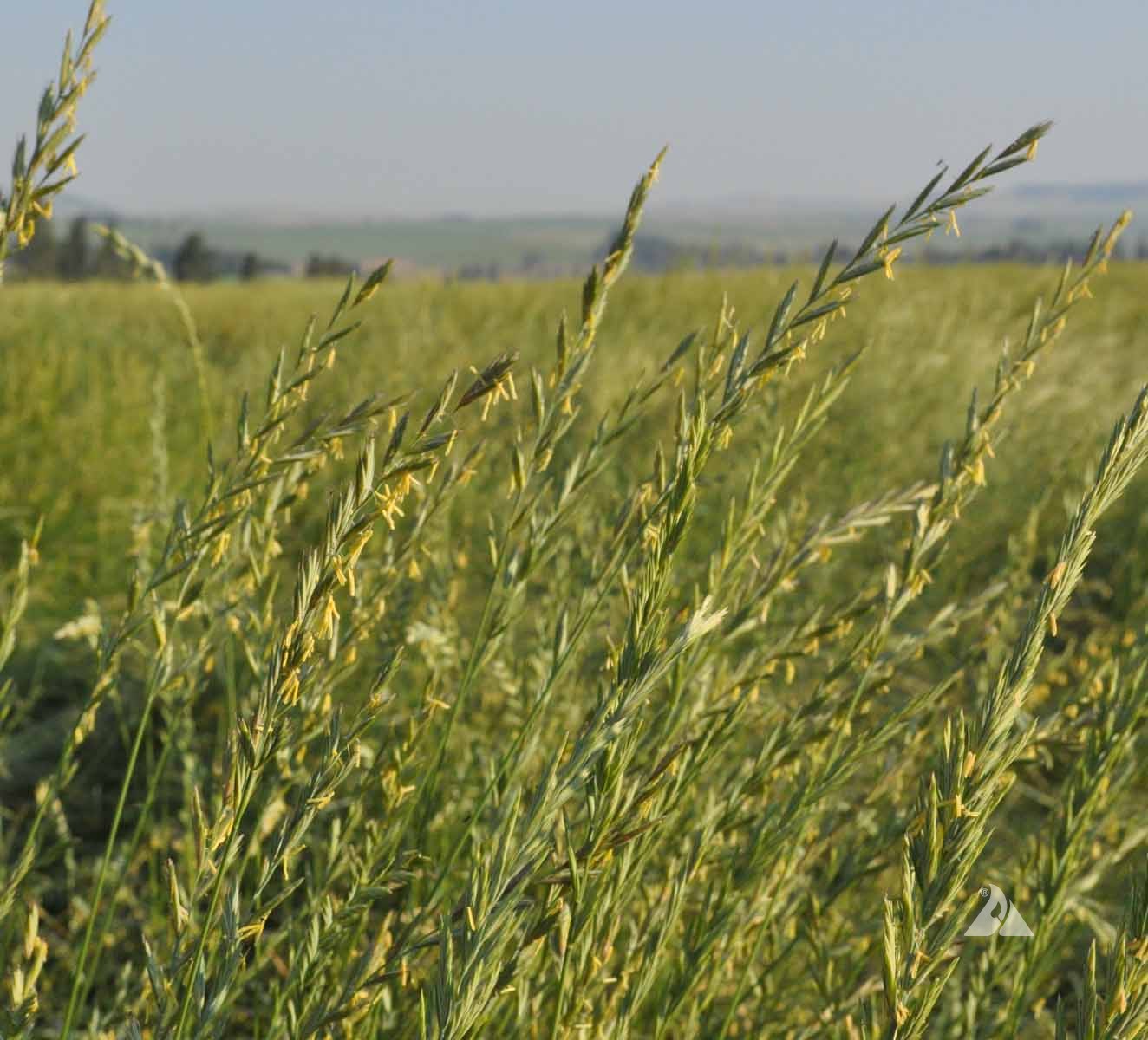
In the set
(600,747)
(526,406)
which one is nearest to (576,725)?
(600,747)

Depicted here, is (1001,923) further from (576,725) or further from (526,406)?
(526,406)

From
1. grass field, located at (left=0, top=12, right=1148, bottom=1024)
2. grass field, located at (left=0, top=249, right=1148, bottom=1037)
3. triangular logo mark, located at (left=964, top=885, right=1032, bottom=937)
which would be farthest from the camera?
triangular logo mark, located at (left=964, top=885, right=1032, bottom=937)

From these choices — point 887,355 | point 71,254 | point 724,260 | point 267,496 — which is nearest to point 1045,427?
point 887,355

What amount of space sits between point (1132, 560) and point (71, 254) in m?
40.9

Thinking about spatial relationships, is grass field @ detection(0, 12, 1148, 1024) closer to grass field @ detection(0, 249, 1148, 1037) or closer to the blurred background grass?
grass field @ detection(0, 249, 1148, 1037)

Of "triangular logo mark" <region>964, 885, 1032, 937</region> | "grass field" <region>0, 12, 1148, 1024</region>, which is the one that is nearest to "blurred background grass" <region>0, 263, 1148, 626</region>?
"grass field" <region>0, 12, 1148, 1024</region>

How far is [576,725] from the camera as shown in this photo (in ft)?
6.93

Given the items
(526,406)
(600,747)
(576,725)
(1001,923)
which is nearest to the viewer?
(600,747)

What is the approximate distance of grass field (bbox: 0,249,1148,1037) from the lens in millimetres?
989

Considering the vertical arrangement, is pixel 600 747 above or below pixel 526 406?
above

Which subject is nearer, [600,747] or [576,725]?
[600,747]

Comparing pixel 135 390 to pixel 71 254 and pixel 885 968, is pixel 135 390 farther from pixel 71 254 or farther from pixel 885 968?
pixel 71 254

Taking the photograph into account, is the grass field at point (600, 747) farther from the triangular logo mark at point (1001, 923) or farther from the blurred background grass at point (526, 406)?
the blurred background grass at point (526, 406)

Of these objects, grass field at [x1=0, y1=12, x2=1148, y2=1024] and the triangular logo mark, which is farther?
the triangular logo mark
